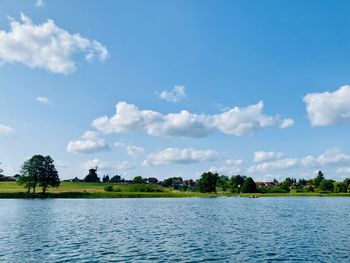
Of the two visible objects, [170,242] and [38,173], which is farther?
[38,173]

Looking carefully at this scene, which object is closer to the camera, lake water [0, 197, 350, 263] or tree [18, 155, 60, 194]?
lake water [0, 197, 350, 263]

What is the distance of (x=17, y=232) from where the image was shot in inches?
2309

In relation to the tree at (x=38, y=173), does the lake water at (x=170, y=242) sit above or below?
below

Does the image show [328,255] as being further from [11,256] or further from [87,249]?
[11,256]

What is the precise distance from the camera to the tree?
17550cm

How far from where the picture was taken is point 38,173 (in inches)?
6969

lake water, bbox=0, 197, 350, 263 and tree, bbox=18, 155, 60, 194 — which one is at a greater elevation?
tree, bbox=18, 155, 60, 194

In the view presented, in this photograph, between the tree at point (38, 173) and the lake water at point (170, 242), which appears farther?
the tree at point (38, 173)

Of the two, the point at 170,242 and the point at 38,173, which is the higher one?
the point at 38,173

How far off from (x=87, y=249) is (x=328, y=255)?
27806mm

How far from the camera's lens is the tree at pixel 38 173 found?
176 metres

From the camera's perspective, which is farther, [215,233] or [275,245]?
[215,233]

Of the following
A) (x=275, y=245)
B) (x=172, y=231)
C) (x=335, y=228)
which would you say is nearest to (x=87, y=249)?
(x=172, y=231)

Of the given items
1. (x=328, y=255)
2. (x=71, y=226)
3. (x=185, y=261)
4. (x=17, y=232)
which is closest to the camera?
(x=185, y=261)
